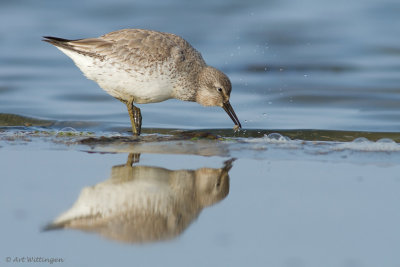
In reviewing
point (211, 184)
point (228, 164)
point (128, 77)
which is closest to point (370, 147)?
point (228, 164)

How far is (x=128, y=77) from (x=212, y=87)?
3.73 feet

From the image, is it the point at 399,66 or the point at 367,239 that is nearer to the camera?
the point at 367,239

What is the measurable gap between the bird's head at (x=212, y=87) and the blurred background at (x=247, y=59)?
114 centimetres

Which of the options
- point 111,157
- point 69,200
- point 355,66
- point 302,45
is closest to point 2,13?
point 302,45

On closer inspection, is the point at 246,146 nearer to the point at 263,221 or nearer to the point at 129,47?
the point at 129,47

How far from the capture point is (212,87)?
791 cm

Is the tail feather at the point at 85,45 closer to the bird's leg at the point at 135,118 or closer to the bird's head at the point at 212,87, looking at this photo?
the bird's leg at the point at 135,118

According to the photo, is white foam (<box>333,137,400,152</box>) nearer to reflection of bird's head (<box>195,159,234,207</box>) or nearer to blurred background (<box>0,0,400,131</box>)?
reflection of bird's head (<box>195,159,234,207</box>)

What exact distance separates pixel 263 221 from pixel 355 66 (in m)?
8.37

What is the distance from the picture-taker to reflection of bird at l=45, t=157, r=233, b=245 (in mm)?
4273

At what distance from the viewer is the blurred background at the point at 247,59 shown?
9.82 m

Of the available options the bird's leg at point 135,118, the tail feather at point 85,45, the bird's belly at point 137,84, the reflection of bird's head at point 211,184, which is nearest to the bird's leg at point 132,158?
the reflection of bird's head at point 211,184

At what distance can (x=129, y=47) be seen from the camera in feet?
24.0

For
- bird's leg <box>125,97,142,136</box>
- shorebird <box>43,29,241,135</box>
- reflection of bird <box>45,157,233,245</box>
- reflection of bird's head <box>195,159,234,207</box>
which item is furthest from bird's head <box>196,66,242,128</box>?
reflection of bird <box>45,157,233,245</box>
